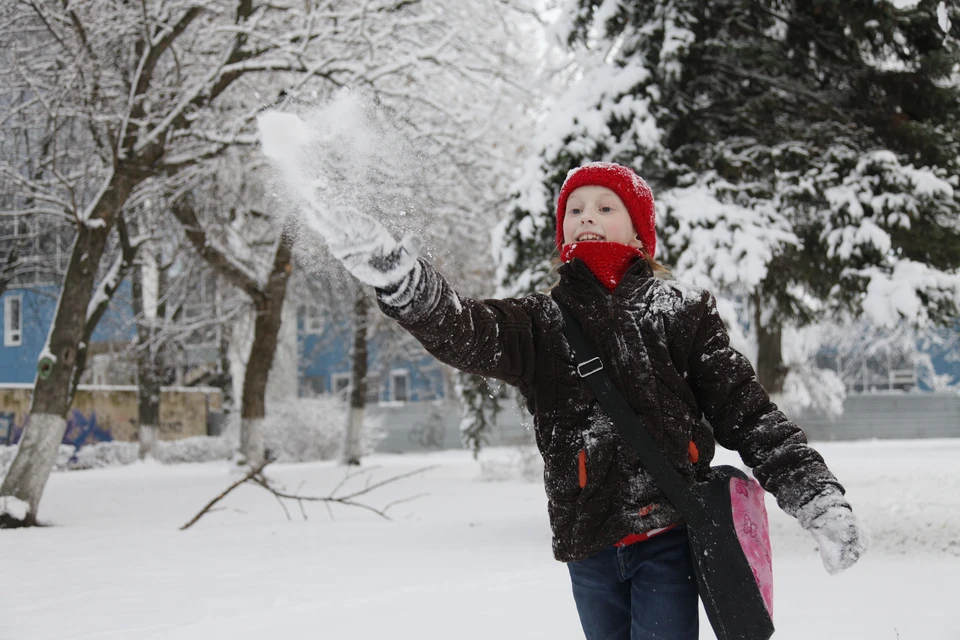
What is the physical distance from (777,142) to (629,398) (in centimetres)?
664

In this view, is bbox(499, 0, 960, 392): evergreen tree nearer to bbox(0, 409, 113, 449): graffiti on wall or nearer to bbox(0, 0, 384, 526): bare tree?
bbox(0, 0, 384, 526): bare tree

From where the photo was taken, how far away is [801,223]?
8.06m

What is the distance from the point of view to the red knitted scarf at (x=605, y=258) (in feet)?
7.25

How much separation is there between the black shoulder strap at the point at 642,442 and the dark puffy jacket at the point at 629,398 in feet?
0.12

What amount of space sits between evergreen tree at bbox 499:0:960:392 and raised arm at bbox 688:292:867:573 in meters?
5.28

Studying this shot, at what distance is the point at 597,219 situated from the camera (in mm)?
2271

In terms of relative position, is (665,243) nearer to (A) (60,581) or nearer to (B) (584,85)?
(B) (584,85)

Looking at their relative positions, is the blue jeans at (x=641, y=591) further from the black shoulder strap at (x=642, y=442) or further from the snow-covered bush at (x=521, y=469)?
the snow-covered bush at (x=521, y=469)

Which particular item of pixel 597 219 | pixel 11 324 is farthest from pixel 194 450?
pixel 597 219

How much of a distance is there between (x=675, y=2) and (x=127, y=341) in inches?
709

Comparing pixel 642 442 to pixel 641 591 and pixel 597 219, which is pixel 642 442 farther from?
pixel 597 219

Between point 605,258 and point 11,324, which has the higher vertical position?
point 11,324

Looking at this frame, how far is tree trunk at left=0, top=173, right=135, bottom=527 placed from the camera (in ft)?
25.9

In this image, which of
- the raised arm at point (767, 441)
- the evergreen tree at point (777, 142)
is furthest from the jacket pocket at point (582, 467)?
the evergreen tree at point (777, 142)
